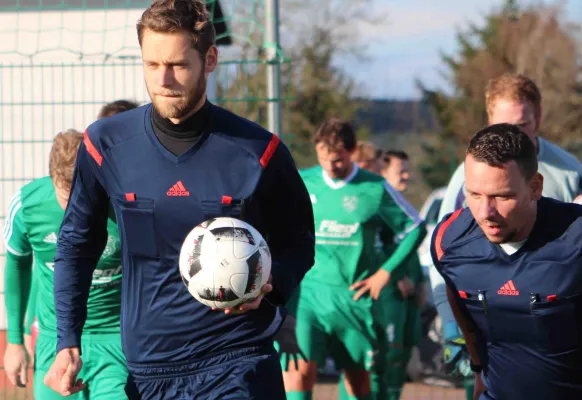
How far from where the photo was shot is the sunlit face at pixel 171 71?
349 centimetres

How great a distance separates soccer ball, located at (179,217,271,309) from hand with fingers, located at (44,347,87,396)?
560mm

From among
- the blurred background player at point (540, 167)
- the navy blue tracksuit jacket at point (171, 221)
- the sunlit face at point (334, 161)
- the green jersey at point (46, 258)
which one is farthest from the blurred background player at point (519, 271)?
the sunlit face at point (334, 161)

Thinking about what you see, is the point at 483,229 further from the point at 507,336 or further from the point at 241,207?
the point at 241,207

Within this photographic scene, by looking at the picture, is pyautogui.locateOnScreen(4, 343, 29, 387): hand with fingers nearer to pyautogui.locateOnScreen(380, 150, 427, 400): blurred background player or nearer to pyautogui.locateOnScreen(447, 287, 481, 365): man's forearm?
pyautogui.locateOnScreen(447, 287, 481, 365): man's forearm

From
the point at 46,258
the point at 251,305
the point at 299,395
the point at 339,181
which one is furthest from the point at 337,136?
the point at 251,305

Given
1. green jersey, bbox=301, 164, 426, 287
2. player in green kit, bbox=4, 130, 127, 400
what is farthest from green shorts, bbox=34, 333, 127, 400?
green jersey, bbox=301, 164, 426, 287

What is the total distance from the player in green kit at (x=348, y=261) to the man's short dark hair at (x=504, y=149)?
3.44m

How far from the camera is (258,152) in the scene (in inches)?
144

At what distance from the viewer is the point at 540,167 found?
5418mm

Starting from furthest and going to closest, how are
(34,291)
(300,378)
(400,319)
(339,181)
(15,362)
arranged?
(400,319), (339,181), (300,378), (34,291), (15,362)

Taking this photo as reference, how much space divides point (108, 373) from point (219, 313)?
1.59 meters

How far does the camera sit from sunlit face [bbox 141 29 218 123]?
349 centimetres

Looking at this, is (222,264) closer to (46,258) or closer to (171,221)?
(171,221)

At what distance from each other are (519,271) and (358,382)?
3820 mm
